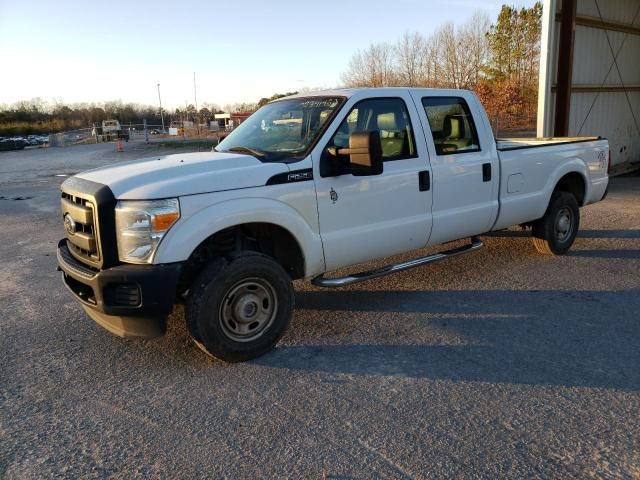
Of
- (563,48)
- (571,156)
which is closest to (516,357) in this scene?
(571,156)

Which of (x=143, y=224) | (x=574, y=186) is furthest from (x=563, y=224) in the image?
(x=143, y=224)

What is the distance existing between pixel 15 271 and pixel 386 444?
550cm

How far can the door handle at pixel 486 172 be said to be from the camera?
537 centimetres

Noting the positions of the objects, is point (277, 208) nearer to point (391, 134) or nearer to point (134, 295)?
point (134, 295)

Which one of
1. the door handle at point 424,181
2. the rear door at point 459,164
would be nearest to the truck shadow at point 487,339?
the rear door at point 459,164

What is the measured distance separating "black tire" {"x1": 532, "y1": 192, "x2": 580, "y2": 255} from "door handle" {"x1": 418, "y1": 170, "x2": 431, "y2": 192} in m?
2.26

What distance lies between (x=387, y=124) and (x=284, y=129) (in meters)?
0.93

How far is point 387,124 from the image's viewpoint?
479cm

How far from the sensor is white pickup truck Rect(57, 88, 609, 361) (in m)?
3.51

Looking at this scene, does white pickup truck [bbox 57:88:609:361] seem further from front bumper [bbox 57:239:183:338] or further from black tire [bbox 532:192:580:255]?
black tire [bbox 532:192:580:255]

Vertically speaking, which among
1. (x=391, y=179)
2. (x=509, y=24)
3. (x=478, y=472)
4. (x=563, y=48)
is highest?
Answer: (x=509, y=24)

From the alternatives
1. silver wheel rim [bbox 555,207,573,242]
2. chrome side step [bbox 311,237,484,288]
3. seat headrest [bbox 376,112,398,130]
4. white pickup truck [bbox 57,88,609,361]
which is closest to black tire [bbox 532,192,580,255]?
silver wheel rim [bbox 555,207,573,242]

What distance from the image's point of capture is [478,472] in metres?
2.62

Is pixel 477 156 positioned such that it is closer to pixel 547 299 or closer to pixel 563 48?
pixel 547 299
